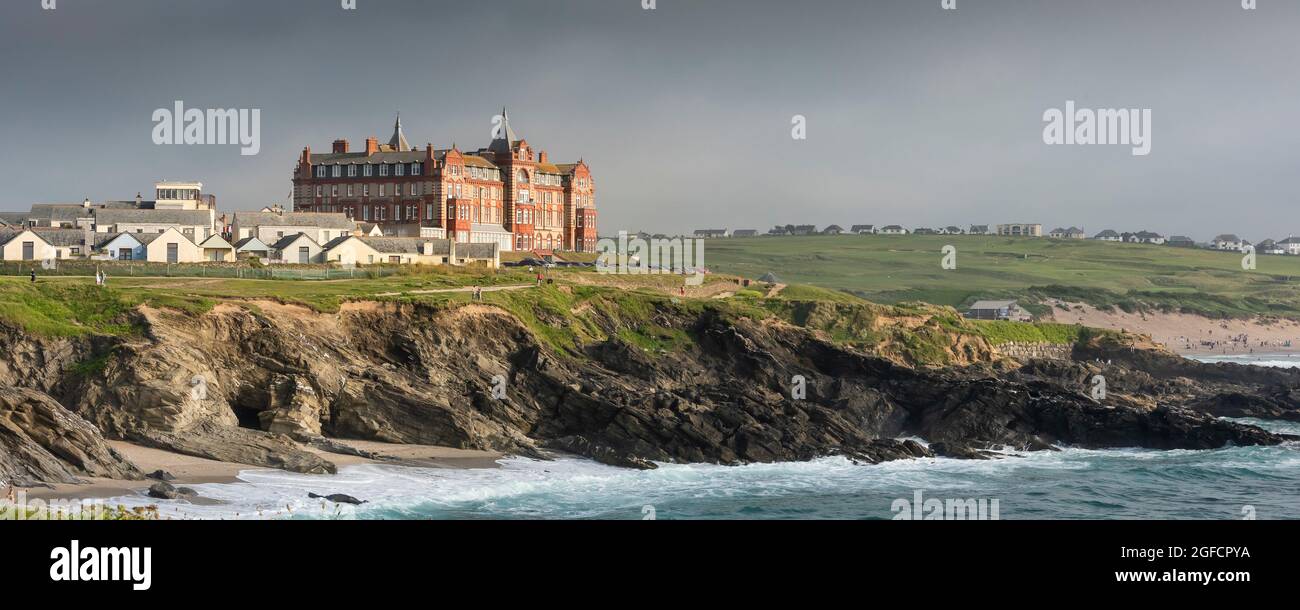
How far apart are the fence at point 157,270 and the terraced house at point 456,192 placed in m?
29.2

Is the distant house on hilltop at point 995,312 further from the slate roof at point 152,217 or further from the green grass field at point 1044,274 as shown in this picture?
the slate roof at point 152,217

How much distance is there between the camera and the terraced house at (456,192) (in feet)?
317

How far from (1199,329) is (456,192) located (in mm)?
75307

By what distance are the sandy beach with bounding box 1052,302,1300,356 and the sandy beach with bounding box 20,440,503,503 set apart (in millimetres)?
84912

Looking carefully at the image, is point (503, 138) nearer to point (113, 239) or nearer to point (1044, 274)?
point (113, 239)

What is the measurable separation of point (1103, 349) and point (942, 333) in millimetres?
15045

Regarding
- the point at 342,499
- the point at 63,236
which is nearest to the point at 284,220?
the point at 63,236

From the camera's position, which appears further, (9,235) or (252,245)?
(252,245)

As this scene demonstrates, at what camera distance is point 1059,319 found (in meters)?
118

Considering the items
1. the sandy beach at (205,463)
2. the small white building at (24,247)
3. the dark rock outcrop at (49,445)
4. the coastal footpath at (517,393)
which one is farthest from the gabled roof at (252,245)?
the dark rock outcrop at (49,445)

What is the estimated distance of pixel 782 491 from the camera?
129 ft

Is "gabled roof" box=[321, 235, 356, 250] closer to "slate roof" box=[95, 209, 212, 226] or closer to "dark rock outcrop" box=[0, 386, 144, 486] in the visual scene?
"slate roof" box=[95, 209, 212, 226]
